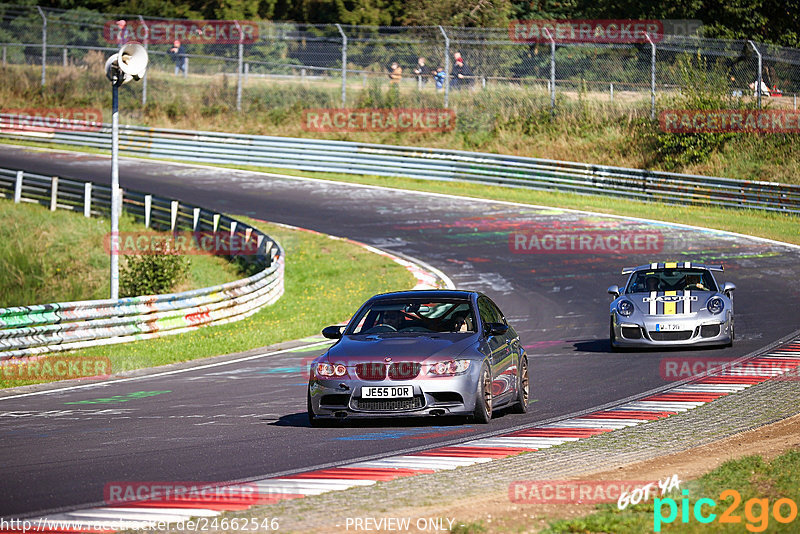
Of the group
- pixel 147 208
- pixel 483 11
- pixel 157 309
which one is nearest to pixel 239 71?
pixel 147 208

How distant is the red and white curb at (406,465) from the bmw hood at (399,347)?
1.02 m

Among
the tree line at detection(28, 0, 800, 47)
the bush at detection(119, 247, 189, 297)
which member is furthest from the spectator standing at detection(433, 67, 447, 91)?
the bush at detection(119, 247, 189, 297)

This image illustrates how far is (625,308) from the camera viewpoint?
53.8ft

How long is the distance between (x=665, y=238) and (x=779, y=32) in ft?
71.3

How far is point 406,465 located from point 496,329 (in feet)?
9.41

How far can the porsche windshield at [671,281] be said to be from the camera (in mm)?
16891

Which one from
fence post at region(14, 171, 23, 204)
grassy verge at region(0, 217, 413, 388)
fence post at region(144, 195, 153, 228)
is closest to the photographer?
grassy verge at region(0, 217, 413, 388)

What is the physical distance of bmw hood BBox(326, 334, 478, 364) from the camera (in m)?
10.2

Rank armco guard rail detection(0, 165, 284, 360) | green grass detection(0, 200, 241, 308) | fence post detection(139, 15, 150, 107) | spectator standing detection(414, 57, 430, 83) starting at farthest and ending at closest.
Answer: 1. fence post detection(139, 15, 150, 107)
2. spectator standing detection(414, 57, 430, 83)
3. green grass detection(0, 200, 241, 308)
4. armco guard rail detection(0, 165, 284, 360)

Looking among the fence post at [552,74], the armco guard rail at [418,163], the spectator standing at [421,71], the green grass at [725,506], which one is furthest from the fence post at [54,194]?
the green grass at [725,506]

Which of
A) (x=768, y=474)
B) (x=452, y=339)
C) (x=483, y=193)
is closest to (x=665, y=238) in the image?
(x=483, y=193)

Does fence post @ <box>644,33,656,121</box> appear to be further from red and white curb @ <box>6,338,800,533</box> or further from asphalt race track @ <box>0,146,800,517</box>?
red and white curb @ <box>6,338,800,533</box>

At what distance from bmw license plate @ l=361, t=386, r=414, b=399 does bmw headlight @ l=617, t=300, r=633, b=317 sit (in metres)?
7.12

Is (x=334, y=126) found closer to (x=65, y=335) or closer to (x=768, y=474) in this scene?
(x=65, y=335)
